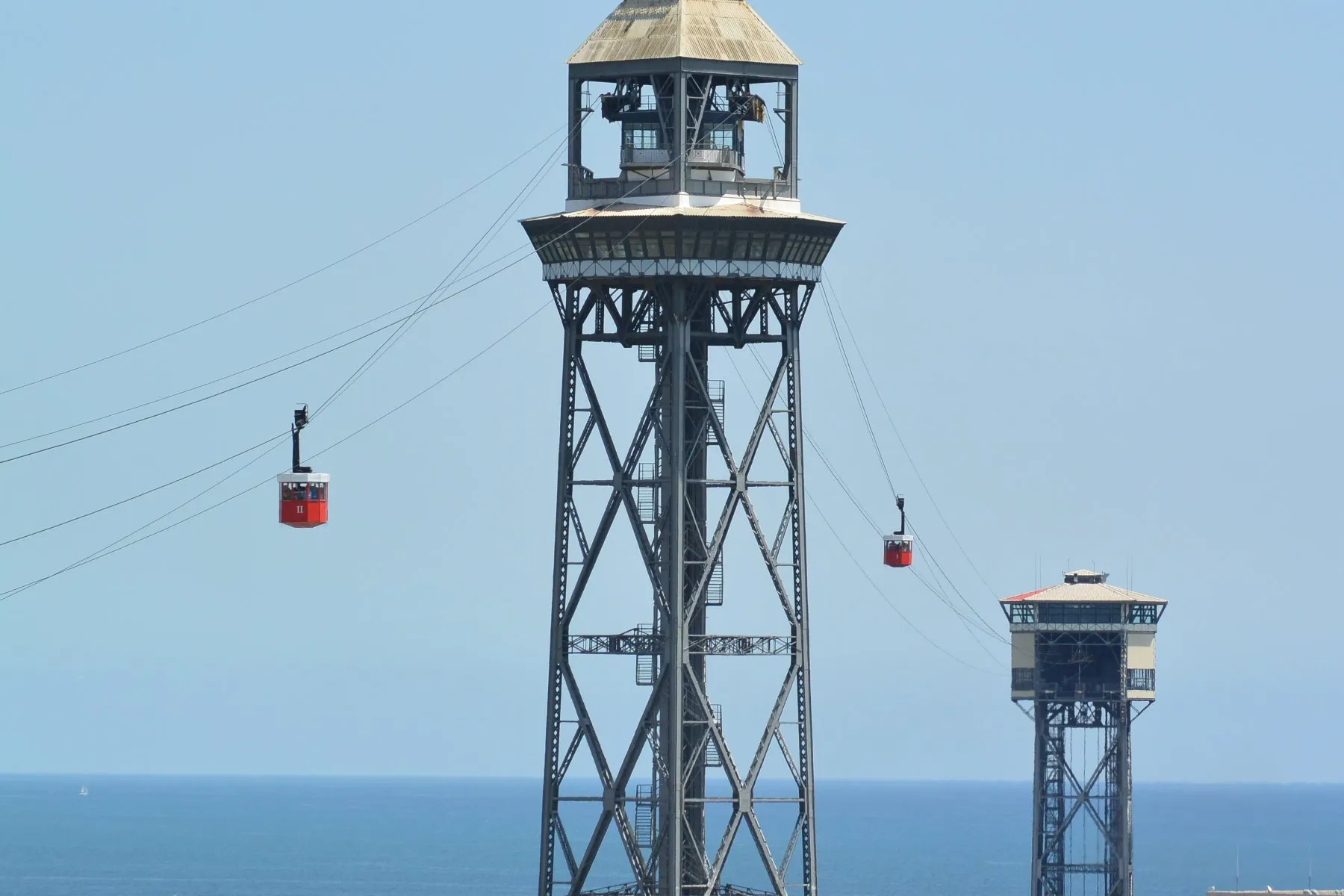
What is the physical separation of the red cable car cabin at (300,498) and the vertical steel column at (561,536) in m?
9.05

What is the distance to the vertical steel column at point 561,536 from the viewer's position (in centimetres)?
8019

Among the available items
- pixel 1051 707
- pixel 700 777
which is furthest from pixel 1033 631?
pixel 700 777

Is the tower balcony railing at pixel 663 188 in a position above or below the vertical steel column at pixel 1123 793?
above

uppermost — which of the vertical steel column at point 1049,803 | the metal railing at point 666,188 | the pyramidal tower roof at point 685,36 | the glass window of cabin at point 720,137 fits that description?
the pyramidal tower roof at point 685,36

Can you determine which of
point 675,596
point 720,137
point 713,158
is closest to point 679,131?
point 713,158

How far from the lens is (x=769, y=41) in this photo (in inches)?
3137

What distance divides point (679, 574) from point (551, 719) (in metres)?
5.67

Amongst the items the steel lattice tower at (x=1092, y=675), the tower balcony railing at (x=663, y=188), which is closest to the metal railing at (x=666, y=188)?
the tower balcony railing at (x=663, y=188)

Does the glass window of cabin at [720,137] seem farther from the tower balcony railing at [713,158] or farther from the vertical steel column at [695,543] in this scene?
the vertical steel column at [695,543]

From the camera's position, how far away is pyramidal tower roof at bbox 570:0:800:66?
259 ft

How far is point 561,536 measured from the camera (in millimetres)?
80438

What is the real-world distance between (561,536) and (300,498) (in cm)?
964

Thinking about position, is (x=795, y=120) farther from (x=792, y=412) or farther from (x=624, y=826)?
(x=624, y=826)

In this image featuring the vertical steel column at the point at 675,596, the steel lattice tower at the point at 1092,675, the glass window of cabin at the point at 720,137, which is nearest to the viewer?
the vertical steel column at the point at 675,596
